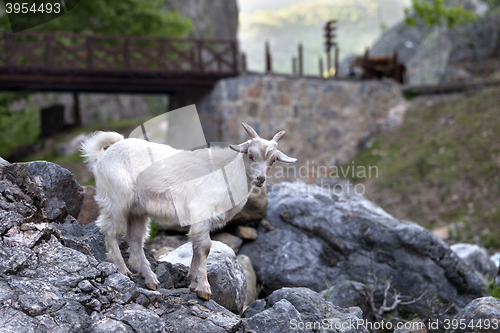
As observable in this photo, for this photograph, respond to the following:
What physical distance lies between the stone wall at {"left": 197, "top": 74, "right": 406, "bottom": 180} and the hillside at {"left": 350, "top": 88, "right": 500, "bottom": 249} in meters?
0.87

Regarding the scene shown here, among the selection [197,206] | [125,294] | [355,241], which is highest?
[197,206]

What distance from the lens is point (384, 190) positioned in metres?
15.2

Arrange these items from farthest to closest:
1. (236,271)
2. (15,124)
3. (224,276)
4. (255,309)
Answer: (15,124) → (236,271) → (255,309) → (224,276)

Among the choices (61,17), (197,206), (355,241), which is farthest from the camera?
(61,17)

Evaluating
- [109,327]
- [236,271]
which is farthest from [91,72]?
[109,327]

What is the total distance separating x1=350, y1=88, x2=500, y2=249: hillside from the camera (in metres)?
13.0

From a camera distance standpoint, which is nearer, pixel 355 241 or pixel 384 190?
pixel 355 241

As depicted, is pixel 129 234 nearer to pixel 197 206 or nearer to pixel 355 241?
pixel 197 206

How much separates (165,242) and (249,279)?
4.91ft

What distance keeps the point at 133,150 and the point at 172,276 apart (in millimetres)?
1489

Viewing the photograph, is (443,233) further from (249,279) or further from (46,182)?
(46,182)

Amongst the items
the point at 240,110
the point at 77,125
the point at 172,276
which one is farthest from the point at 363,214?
the point at 77,125

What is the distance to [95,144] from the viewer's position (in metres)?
4.72

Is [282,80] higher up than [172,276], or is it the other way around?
[282,80]
